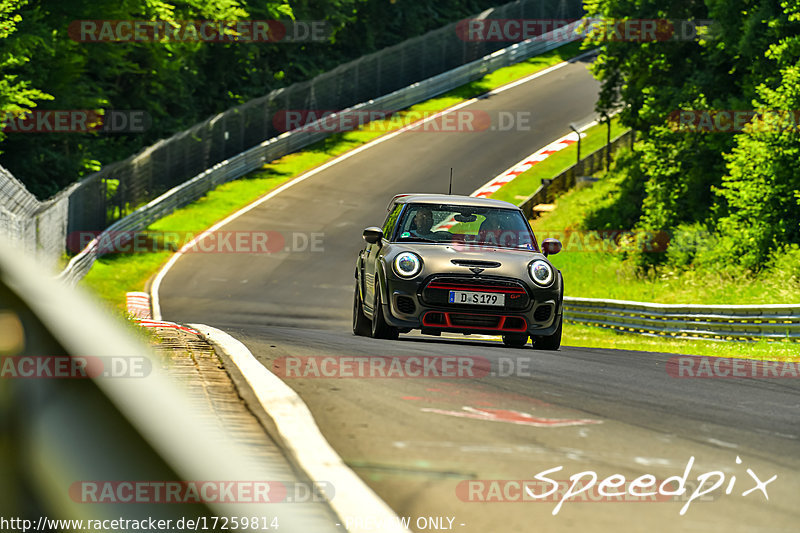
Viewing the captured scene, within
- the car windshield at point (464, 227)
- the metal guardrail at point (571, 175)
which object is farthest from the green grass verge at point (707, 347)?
the metal guardrail at point (571, 175)

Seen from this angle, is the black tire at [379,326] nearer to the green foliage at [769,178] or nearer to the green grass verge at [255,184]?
the green grass verge at [255,184]

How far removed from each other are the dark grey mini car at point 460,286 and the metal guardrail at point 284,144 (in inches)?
503

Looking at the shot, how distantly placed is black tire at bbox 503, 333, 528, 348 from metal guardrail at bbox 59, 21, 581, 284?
13.1m

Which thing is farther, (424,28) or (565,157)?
(424,28)

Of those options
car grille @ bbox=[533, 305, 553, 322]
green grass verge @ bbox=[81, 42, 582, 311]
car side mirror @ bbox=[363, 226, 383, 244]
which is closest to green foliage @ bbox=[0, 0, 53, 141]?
green grass verge @ bbox=[81, 42, 582, 311]

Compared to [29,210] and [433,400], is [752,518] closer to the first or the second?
[433,400]

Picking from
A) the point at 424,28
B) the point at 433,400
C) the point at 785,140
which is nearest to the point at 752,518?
the point at 433,400

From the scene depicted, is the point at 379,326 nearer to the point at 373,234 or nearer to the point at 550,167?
the point at 373,234

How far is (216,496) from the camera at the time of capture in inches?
55.2

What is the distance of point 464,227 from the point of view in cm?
1273

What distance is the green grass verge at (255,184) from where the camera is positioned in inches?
1086

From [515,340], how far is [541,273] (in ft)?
4.00

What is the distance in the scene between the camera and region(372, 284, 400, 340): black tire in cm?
1170

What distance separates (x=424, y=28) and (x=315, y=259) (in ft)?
100
